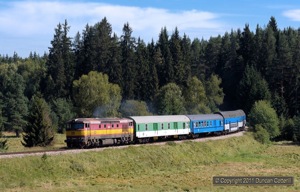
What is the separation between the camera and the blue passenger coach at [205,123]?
6259 centimetres

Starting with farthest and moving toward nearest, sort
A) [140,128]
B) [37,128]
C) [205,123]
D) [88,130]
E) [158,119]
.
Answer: [205,123], [158,119], [140,128], [37,128], [88,130]

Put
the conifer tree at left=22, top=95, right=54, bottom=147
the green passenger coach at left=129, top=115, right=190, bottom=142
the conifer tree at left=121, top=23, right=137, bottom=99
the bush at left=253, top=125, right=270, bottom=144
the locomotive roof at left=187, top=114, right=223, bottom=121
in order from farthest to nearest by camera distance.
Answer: the conifer tree at left=121, top=23, right=137, bottom=99 < the bush at left=253, top=125, right=270, bottom=144 < the locomotive roof at left=187, top=114, right=223, bottom=121 < the green passenger coach at left=129, top=115, right=190, bottom=142 < the conifer tree at left=22, top=95, right=54, bottom=147

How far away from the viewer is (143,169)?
1642 inches

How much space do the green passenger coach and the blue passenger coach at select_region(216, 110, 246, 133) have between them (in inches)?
513

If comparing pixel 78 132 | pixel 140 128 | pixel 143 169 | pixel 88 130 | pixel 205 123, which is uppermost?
pixel 88 130

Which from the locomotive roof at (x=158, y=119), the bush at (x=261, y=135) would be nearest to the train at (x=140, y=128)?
the locomotive roof at (x=158, y=119)

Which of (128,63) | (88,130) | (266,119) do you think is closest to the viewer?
(88,130)

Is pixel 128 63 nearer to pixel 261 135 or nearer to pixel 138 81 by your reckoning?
pixel 138 81

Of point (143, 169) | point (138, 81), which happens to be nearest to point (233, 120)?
point (138, 81)

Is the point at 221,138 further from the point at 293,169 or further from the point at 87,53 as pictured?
the point at 87,53

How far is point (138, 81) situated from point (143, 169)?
6301cm

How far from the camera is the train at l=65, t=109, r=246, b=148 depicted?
145ft

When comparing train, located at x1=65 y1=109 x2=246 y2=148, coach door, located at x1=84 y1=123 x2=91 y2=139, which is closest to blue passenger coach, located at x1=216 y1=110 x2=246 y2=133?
train, located at x1=65 y1=109 x2=246 y2=148

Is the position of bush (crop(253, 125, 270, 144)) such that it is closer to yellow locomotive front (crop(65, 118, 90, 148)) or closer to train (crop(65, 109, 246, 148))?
train (crop(65, 109, 246, 148))
